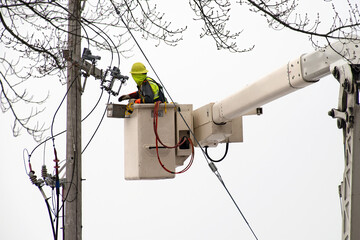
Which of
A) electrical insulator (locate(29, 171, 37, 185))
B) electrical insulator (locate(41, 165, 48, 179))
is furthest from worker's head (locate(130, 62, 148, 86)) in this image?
electrical insulator (locate(29, 171, 37, 185))

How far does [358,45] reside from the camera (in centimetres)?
810

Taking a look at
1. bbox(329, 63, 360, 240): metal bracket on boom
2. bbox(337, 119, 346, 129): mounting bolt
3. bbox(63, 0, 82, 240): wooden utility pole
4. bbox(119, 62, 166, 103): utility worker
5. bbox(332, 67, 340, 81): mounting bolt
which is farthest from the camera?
bbox(63, 0, 82, 240): wooden utility pole

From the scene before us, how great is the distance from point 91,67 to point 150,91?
105 centimetres

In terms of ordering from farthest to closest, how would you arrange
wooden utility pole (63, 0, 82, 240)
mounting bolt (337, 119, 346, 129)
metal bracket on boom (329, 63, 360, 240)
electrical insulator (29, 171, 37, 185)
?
wooden utility pole (63, 0, 82, 240)
electrical insulator (29, 171, 37, 185)
mounting bolt (337, 119, 346, 129)
metal bracket on boom (329, 63, 360, 240)

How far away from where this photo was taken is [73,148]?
12.1 metres

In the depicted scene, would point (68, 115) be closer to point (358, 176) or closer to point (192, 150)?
point (192, 150)

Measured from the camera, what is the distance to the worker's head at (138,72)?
37.6ft

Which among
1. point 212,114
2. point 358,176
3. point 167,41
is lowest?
point 358,176

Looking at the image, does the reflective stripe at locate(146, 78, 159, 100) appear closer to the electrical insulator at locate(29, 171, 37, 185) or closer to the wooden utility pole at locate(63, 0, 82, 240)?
the wooden utility pole at locate(63, 0, 82, 240)

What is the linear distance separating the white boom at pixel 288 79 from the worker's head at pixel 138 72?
1204 mm

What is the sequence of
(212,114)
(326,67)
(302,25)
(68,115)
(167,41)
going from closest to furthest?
(302,25), (326,67), (167,41), (212,114), (68,115)

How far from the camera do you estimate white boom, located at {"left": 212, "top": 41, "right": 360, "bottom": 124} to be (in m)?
8.23

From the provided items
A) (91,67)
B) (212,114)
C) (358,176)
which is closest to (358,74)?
(358,176)

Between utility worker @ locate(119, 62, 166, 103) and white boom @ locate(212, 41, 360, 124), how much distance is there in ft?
3.20
